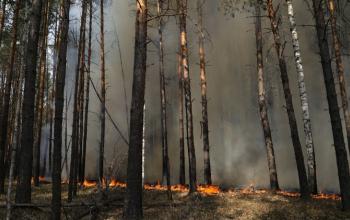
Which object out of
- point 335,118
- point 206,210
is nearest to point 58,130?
point 206,210

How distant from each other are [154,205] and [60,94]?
5287 mm

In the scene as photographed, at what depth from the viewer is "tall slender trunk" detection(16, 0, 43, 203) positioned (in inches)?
368

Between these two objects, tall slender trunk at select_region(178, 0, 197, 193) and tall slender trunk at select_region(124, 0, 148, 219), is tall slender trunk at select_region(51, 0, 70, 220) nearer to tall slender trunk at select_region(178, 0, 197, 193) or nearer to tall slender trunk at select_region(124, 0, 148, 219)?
tall slender trunk at select_region(124, 0, 148, 219)

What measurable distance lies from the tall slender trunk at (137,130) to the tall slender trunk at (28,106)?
140 inches

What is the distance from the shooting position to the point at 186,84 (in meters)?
14.4

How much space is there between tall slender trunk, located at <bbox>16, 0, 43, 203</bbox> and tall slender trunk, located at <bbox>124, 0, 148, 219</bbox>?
3.55m

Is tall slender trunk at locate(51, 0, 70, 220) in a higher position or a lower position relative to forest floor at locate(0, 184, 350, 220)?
higher

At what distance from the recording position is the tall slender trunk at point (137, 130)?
727cm

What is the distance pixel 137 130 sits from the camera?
24.5 ft

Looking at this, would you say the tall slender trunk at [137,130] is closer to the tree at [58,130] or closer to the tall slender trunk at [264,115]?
the tree at [58,130]

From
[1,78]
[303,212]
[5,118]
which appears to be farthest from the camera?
[1,78]

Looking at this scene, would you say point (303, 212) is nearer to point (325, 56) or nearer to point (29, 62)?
point (325, 56)

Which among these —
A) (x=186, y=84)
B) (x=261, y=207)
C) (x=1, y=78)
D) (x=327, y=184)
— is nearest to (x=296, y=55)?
(x=186, y=84)

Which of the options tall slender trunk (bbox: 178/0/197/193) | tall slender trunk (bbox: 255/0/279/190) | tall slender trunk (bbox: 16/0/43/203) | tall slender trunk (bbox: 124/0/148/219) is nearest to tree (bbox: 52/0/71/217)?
tall slender trunk (bbox: 124/0/148/219)
